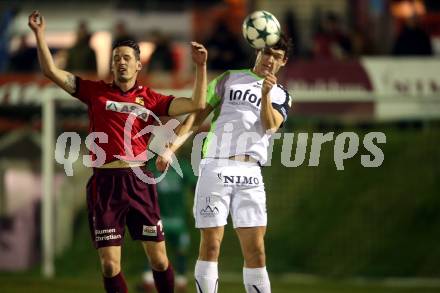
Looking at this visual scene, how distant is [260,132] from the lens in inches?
424

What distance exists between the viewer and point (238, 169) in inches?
421

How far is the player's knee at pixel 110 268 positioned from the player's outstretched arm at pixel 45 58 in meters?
1.38

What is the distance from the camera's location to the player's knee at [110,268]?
10617mm

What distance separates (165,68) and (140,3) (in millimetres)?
3577

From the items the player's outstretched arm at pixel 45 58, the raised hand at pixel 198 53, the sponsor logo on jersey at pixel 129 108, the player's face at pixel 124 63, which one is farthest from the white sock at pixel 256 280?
the player's outstretched arm at pixel 45 58

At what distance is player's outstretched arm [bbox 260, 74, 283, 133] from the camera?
10.3 m

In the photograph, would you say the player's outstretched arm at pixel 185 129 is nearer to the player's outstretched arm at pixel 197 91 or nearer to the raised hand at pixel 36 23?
the player's outstretched arm at pixel 197 91

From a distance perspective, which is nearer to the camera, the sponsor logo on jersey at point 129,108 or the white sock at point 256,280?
the white sock at point 256,280

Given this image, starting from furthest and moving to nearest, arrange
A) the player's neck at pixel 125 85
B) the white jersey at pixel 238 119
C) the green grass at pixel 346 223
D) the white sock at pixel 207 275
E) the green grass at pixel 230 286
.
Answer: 1. the green grass at pixel 346 223
2. the green grass at pixel 230 286
3. the player's neck at pixel 125 85
4. the white jersey at pixel 238 119
5. the white sock at pixel 207 275

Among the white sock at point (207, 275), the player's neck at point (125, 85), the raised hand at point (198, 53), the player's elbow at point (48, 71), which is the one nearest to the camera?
the raised hand at point (198, 53)

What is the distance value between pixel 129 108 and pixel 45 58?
80 centimetres

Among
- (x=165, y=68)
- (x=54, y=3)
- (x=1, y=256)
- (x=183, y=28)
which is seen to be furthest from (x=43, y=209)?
(x=54, y=3)

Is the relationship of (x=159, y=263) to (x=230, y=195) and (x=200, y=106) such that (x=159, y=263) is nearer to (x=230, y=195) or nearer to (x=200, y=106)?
(x=230, y=195)

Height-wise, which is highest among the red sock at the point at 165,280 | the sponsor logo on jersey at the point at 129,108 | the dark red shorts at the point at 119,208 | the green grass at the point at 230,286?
the sponsor logo on jersey at the point at 129,108
